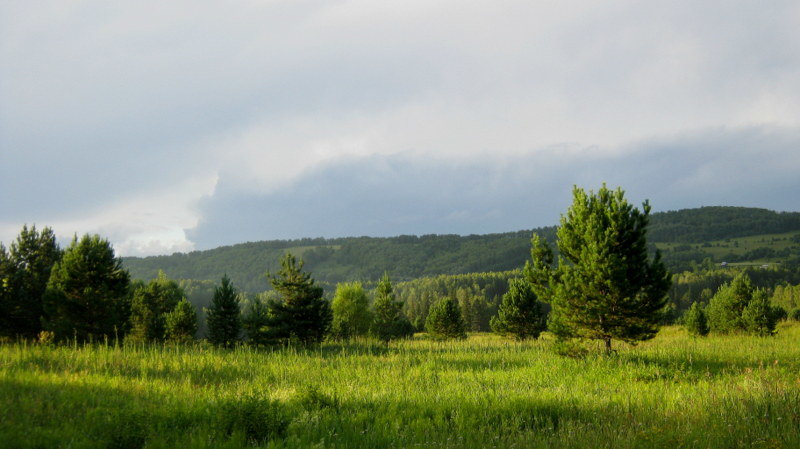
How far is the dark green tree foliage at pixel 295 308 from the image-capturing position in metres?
25.2

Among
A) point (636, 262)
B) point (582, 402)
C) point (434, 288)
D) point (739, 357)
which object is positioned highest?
point (636, 262)

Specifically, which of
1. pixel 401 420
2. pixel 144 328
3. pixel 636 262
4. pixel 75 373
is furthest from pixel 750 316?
Result: pixel 144 328

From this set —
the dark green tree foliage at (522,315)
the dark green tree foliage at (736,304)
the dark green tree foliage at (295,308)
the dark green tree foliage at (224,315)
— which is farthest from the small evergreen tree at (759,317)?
the dark green tree foliage at (224,315)

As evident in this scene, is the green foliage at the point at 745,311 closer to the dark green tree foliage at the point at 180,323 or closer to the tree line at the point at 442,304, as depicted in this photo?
the tree line at the point at 442,304

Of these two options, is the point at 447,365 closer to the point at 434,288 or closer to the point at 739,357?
the point at 739,357

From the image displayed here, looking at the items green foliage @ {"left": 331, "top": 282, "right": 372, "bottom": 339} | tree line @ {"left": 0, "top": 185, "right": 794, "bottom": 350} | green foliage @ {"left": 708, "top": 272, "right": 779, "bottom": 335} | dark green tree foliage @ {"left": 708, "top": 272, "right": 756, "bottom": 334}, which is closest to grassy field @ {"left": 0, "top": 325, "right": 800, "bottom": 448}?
tree line @ {"left": 0, "top": 185, "right": 794, "bottom": 350}

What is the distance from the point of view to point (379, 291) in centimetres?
4094

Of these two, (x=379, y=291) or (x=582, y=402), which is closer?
(x=582, y=402)

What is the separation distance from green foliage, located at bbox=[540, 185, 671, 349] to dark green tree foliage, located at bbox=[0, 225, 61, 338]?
83.7 ft

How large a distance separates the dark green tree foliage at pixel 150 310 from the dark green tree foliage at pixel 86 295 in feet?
63.3

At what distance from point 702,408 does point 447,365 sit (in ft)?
26.4

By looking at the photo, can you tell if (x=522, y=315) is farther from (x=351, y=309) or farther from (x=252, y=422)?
(x=252, y=422)

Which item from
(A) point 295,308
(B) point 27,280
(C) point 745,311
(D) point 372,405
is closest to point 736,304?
(C) point 745,311

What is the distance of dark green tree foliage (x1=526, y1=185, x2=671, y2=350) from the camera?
14570mm
